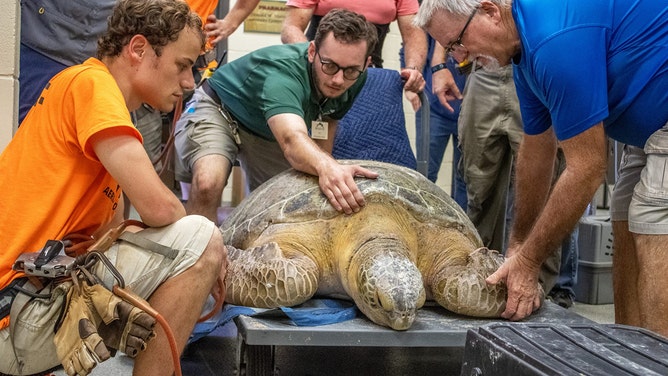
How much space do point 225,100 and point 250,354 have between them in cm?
143

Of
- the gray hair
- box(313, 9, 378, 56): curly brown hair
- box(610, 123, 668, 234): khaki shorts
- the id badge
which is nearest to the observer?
box(610, 123, 668, 234): khaki shorts

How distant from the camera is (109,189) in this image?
204 cm

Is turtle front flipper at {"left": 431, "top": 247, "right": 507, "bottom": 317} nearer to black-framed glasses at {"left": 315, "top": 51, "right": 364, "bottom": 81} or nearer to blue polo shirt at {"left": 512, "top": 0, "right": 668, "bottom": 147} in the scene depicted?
blue polo shirt at {"left": 512, "top": 0, "right": 668, "bottom": 147}

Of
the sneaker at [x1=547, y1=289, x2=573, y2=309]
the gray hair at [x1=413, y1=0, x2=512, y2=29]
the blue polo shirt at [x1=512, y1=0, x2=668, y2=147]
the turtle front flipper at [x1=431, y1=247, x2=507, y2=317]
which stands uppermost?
the gray hair at [x1=413, y1=0, x2=512, y2=29]

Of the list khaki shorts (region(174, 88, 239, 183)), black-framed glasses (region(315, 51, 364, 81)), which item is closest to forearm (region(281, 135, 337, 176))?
black-framed glasses (region(315, 51, 364, 81))

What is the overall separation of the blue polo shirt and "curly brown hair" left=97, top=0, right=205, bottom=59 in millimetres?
934

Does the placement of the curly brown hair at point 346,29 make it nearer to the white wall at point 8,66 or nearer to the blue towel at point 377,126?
the blue towel at point 377,126

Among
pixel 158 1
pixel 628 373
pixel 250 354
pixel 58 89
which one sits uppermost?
pixel 158 1

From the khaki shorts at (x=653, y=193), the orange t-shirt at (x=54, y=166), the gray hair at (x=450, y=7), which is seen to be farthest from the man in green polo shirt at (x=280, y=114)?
the orange t-shirt at (x=54, y=166)

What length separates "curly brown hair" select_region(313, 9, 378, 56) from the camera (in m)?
2.97

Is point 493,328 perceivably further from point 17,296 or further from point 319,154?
point 319,154

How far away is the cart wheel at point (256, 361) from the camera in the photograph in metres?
2.39

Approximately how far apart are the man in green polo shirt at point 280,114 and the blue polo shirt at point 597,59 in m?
0.84

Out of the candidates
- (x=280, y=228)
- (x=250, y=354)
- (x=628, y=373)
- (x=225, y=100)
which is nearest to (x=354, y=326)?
(x=250, y=354)
